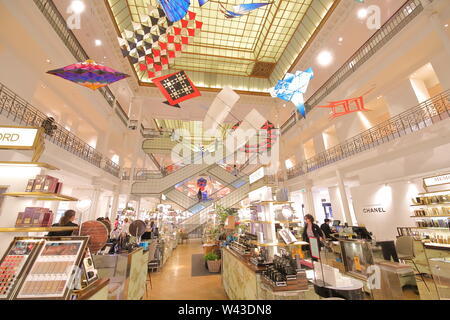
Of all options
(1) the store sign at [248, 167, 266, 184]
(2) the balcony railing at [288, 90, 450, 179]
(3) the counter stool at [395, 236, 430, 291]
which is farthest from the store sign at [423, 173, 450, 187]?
(1) the store sign at [248, 167, 266, 184]

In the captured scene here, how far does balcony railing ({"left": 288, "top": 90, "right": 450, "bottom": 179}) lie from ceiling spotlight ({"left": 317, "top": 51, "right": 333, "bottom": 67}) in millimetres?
3845

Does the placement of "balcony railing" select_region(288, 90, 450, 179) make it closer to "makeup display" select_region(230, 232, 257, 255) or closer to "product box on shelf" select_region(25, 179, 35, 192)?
"makeup display" select_region(230, 232, 257, 255)

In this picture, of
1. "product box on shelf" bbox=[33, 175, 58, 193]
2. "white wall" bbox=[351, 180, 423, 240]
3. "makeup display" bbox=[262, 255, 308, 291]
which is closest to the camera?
"product box on shelf" bbox=[33, 175, 58, 193]

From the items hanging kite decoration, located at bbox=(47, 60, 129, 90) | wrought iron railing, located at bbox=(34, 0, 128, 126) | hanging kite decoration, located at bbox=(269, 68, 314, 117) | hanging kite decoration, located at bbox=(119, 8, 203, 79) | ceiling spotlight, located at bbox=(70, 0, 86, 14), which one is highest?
ceiling spotlight, located at bbox=(70, 0, 86, 14)

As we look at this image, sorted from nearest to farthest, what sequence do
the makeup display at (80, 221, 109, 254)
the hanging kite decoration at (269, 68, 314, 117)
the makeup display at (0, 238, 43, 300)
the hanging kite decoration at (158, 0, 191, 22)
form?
the makeup display at (0, 238, 43, 300) < the makeup display at (80, 221, 109, 254) < the hanging kite decoration at (158, 0, 191, 22) < the hanging kite decoration at (269, 68, 314, 117)

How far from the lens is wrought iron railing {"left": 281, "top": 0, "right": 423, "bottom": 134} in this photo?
6215 mm

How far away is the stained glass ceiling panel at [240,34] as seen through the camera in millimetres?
8344

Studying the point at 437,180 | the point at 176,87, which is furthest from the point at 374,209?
the point at 176,87

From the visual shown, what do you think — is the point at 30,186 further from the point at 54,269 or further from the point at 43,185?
the point at 54,269

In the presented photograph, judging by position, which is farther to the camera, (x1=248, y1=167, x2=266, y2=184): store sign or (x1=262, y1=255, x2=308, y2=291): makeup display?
(x1=248, y1=167, x2=266, y2=184): store sign

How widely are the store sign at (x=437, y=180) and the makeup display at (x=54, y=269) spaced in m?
7.90

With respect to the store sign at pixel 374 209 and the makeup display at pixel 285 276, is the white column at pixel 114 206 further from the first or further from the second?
the store sign at pixel 374 209

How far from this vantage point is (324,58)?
9.30m
